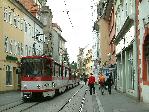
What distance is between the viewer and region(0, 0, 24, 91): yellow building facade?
4409 centimetres

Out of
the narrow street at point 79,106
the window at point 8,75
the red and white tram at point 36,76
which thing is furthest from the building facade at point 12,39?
the narrow street at point 79,106

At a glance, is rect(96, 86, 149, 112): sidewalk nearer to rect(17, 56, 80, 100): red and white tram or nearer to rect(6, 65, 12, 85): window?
rect(17, 56, 80, 100): red and white tram

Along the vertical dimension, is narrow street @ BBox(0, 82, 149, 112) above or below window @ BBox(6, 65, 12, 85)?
below

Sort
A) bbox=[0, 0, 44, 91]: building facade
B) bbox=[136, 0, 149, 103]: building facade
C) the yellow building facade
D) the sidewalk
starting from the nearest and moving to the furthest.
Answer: the sidewalk
bbox=[136, 0, 149, 103]: building facade
the yellow building facade
bbox=[0, 0, 44, 91]: building facade

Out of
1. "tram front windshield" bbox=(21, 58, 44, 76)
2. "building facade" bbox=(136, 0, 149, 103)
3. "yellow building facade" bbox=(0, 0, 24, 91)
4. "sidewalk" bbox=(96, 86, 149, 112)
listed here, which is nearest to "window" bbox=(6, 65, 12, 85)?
"yellow building facade" bbox=(0, 0, 24, 91)

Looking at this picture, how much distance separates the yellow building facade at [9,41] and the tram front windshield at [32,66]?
15.2 m

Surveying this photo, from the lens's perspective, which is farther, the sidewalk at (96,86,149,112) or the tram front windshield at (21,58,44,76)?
the tram front windshield at (21,58,44,76)

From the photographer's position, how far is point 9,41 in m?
47.7

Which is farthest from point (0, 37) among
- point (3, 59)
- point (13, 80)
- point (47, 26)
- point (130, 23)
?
point (47, 26)

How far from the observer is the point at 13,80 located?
49.7 meters

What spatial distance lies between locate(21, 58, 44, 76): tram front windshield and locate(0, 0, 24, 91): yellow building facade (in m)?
15.2

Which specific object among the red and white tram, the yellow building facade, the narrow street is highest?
the yellow building facade

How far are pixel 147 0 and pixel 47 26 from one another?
7808 cm

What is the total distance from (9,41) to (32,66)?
778 inches
